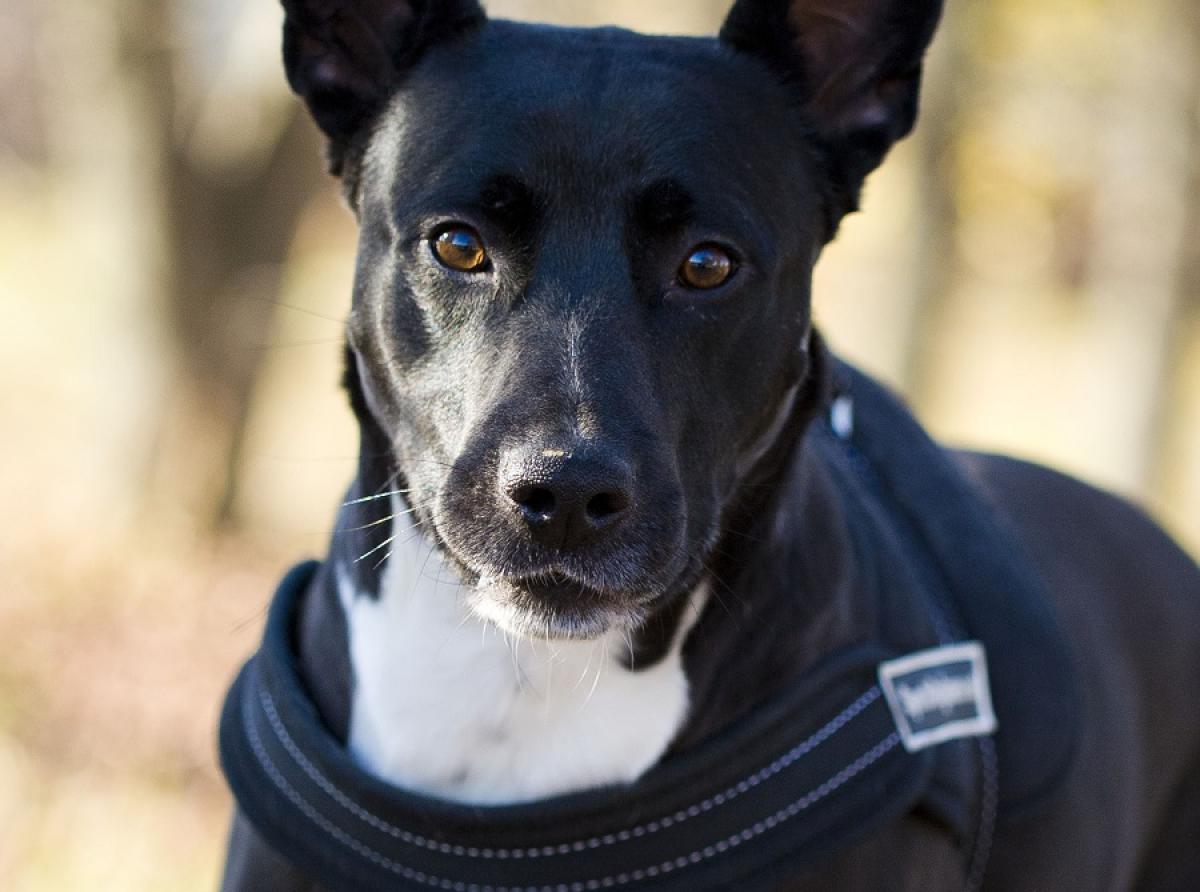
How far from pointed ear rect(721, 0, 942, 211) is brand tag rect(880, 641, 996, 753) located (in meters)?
0.85

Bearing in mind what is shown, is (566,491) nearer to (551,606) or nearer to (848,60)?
(551,606)

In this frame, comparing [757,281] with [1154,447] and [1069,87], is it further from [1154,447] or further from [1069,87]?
[1069,87]

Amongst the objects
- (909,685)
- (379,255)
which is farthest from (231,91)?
(909,685)

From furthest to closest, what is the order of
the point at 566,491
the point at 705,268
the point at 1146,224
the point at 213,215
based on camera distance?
1. the point at 1146,224
2. the point at 213,215
3. the point at 705,268
4. the point at 566,491

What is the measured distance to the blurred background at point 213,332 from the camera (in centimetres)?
531

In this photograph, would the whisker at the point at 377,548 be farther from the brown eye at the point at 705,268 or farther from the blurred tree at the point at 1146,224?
the blurred tree at the point at 1146,224

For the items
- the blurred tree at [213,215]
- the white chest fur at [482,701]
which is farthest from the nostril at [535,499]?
the blurred tree at [213,215]

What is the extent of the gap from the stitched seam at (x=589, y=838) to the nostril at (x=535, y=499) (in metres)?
0.54

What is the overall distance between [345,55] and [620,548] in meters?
1.12

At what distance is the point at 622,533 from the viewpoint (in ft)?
7.30

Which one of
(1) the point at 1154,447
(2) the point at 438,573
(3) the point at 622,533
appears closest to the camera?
(3) the point at 622,533

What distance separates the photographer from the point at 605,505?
2.17 m

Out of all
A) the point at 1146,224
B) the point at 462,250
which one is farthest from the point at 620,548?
the point at 1146,224

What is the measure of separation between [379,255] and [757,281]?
0.63 metres
